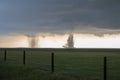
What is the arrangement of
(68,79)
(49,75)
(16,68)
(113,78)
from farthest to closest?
1. (16,68)
2. (113,78)
3. (49,75)
4. (68,79)

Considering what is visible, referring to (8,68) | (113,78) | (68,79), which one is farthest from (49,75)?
(8,68)

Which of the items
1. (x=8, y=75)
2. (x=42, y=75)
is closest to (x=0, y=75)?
(x=8, y=75)

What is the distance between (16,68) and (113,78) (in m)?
8.17

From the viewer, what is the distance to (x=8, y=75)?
800 inches

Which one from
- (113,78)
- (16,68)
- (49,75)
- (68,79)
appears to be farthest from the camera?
(16,68)

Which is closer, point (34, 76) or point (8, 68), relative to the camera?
point (34, 76)

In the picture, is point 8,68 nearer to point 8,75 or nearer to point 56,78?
point 8,75

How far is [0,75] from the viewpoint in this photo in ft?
66.4

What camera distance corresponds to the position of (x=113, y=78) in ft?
66.0

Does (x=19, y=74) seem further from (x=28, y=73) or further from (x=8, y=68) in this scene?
(x=8, y=68)

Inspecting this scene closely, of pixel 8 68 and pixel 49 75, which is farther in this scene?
pixel 8 68

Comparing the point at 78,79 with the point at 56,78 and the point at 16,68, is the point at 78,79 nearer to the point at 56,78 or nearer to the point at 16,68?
the point at 56,78

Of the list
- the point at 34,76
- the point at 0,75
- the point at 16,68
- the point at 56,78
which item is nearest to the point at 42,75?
the point at 34,76

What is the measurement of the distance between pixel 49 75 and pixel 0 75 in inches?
153
